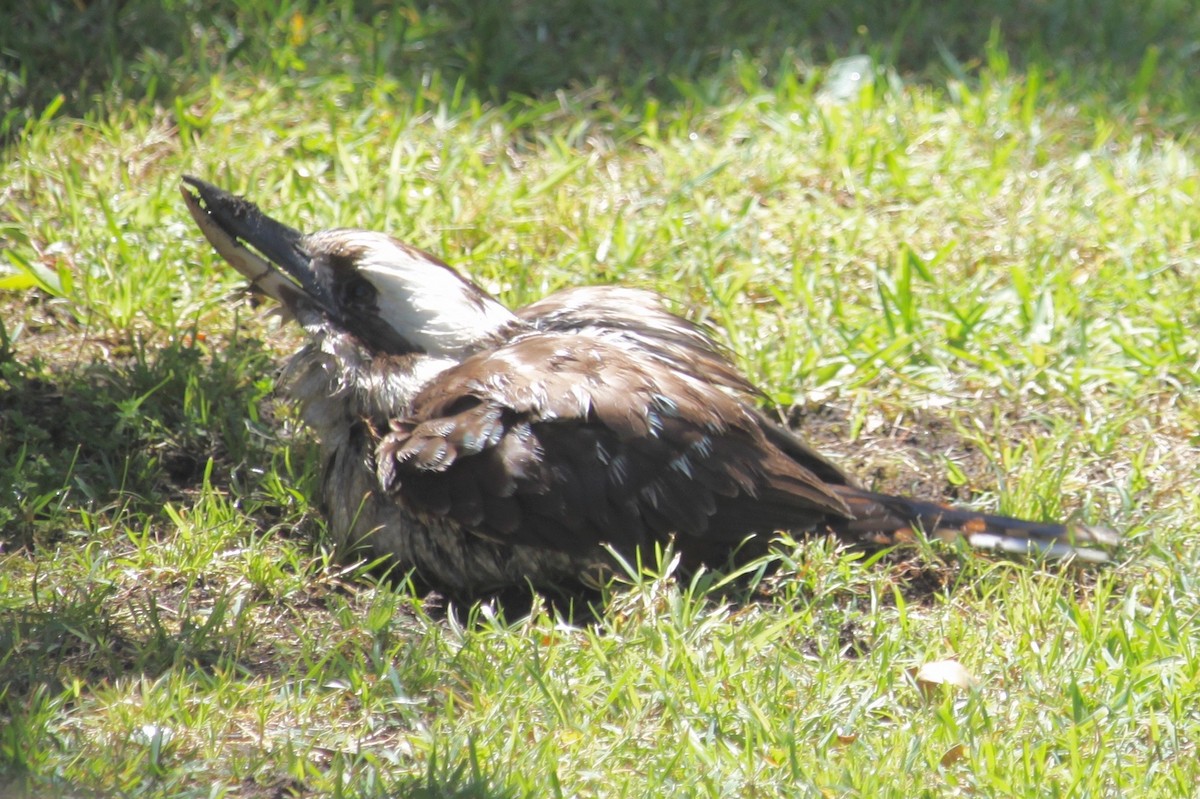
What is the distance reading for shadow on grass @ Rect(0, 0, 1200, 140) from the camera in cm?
607

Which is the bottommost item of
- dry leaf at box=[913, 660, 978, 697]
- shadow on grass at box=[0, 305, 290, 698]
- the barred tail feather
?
dry leaf at box=[913, 660, 978, 697]

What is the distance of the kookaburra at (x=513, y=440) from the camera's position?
3916mm

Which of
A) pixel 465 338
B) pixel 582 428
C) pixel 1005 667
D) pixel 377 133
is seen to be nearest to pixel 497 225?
pixel 377 133

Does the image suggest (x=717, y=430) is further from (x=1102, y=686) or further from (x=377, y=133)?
(x=377, y=133)

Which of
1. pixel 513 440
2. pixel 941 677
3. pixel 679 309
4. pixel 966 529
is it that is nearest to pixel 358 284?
pixel 513 440

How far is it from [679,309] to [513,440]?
1.48m

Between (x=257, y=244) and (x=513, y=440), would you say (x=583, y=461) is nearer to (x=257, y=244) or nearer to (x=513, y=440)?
(x=513, y=440)

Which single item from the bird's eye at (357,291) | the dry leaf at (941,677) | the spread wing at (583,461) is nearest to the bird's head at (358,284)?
the bird's eye at (357,291)

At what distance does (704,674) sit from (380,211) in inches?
103

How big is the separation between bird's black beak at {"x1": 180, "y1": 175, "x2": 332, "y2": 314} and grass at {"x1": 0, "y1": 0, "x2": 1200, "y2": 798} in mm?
458

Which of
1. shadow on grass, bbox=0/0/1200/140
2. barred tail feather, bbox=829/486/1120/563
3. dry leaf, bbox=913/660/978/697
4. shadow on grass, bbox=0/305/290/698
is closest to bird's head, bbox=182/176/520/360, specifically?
shadow on grass, bbox=0/305/290/698

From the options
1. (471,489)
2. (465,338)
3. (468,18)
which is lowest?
(471,489)

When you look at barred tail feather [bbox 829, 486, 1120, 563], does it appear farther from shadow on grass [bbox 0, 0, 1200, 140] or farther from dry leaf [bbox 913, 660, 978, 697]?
shadow on grass [bbox 0, 0, 1200, 140]

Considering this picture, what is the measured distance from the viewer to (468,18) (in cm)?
670
